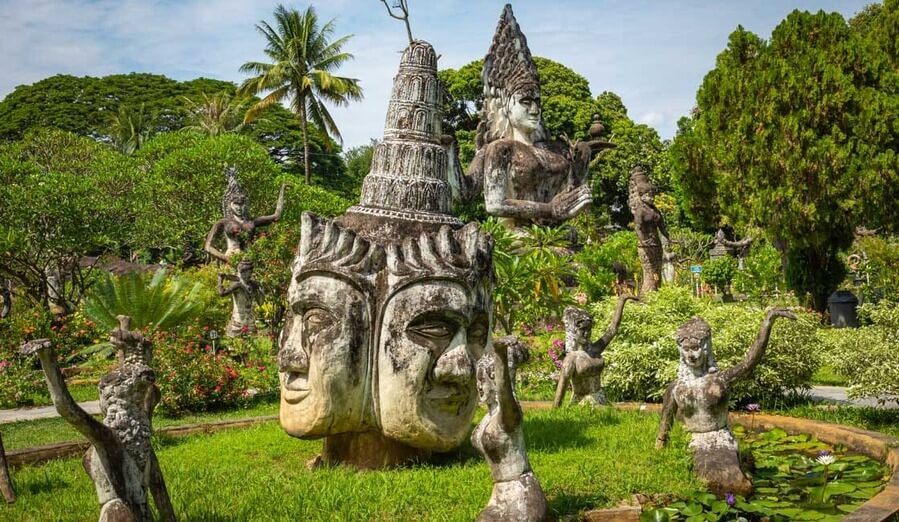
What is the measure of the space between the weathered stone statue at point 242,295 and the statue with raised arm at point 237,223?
116 cm

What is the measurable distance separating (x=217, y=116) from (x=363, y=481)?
1364 inches

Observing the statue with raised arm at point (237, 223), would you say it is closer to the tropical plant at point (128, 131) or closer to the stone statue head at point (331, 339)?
the stone statue head at point (331, 339)

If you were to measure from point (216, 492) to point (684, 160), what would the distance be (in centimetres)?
1538

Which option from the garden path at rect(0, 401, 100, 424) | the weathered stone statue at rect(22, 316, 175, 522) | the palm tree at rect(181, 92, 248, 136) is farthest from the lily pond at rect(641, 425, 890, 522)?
the palm tree at rect(181, 92, 248, 136)

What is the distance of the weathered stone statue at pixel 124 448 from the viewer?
12.5 ft

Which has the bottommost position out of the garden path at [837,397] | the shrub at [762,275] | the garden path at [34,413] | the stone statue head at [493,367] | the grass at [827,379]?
the garden path at [34,413]

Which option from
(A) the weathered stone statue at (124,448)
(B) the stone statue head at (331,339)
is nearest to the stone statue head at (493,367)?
(B) the stone statue head at (331,339)

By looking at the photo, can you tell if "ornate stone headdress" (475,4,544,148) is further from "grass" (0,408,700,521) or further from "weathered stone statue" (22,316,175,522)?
"weathered stone statue" (22,316,175,522)

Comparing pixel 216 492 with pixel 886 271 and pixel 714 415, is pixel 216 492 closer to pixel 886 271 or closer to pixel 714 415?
pixel 714 415

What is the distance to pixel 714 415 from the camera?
17.9 feet

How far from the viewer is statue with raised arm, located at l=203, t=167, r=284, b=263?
55.1 ft

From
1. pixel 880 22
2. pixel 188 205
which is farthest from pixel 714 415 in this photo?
pixel 188 205

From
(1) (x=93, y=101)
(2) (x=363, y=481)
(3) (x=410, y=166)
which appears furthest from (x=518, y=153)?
(1) (x=93, y=101)

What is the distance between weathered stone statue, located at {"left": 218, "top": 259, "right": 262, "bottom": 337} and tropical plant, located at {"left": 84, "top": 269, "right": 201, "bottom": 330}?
2228mm
